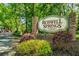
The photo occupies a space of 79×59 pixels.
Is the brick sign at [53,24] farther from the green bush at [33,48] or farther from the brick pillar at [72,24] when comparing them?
the green bush at [33,48]

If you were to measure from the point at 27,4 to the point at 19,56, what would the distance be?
578 mm

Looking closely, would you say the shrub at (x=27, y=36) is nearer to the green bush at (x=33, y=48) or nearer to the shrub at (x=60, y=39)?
the green bush at (x=33, y=48)

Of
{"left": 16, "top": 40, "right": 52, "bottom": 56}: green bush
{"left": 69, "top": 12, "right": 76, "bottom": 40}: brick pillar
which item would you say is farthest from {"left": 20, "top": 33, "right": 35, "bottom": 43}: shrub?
{"left": 69, "top": 12, "right": 76, "bottom": 40}: brick pillar

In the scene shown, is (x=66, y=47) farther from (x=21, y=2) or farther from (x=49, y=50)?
(x=21, y=2)

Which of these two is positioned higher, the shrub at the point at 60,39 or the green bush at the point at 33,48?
the shrub at the point at 60,39

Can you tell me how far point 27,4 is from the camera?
11.2 ft

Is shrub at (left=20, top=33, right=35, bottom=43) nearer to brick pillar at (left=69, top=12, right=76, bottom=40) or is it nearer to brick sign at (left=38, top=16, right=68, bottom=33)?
brick sign at (left=38, top=16, right=68, bottom=33)

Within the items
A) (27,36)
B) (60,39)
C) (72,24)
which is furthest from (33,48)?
(72,24)

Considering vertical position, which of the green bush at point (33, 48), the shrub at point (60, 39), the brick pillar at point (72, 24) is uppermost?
the brick pillar at point (72, 24)

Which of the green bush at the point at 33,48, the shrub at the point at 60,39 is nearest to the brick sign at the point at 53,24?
the shrub at the point at 60,39

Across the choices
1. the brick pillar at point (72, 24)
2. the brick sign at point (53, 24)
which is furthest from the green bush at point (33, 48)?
the brick pillar at point (72, 24)

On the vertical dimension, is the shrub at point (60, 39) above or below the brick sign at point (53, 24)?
below

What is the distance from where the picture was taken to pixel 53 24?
3.43 metres

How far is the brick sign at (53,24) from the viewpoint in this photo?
11.3 feet
